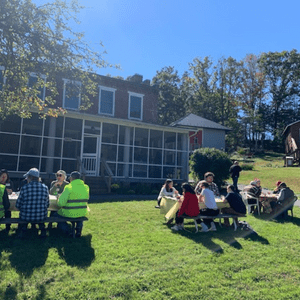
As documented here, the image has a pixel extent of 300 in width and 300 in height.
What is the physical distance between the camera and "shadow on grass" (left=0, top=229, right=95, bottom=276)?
4785 millimetres

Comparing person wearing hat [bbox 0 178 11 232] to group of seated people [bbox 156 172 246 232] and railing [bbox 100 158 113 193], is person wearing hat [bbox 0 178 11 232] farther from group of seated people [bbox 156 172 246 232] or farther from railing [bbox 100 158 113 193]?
railing [bbox 100 158 113 193]

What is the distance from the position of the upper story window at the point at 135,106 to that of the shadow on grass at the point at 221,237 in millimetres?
16150

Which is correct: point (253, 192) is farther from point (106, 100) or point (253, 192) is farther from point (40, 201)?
point (106, 100)

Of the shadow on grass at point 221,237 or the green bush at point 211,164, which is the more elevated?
the green bush at point 211,164

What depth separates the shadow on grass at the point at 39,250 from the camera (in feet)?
15.7

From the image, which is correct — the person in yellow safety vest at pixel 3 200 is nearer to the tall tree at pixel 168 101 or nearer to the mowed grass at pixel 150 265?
the mowed grass at pixel 150 265

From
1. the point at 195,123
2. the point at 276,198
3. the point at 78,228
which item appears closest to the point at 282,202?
the point at 276,198

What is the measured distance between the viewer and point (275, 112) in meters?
48.4

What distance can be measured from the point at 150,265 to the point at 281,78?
50.3m

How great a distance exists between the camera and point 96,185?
15023 millimetres

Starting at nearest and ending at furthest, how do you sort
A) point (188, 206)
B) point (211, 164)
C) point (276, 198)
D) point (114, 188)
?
point (188, 206) → point (276, 198) → point (114, 188) → point (211, 164)

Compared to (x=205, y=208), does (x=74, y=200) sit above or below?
above

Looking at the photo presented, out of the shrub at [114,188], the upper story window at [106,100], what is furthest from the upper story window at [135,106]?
the shrub at [114,188]

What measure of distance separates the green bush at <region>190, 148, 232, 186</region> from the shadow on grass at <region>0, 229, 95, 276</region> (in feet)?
40.1
